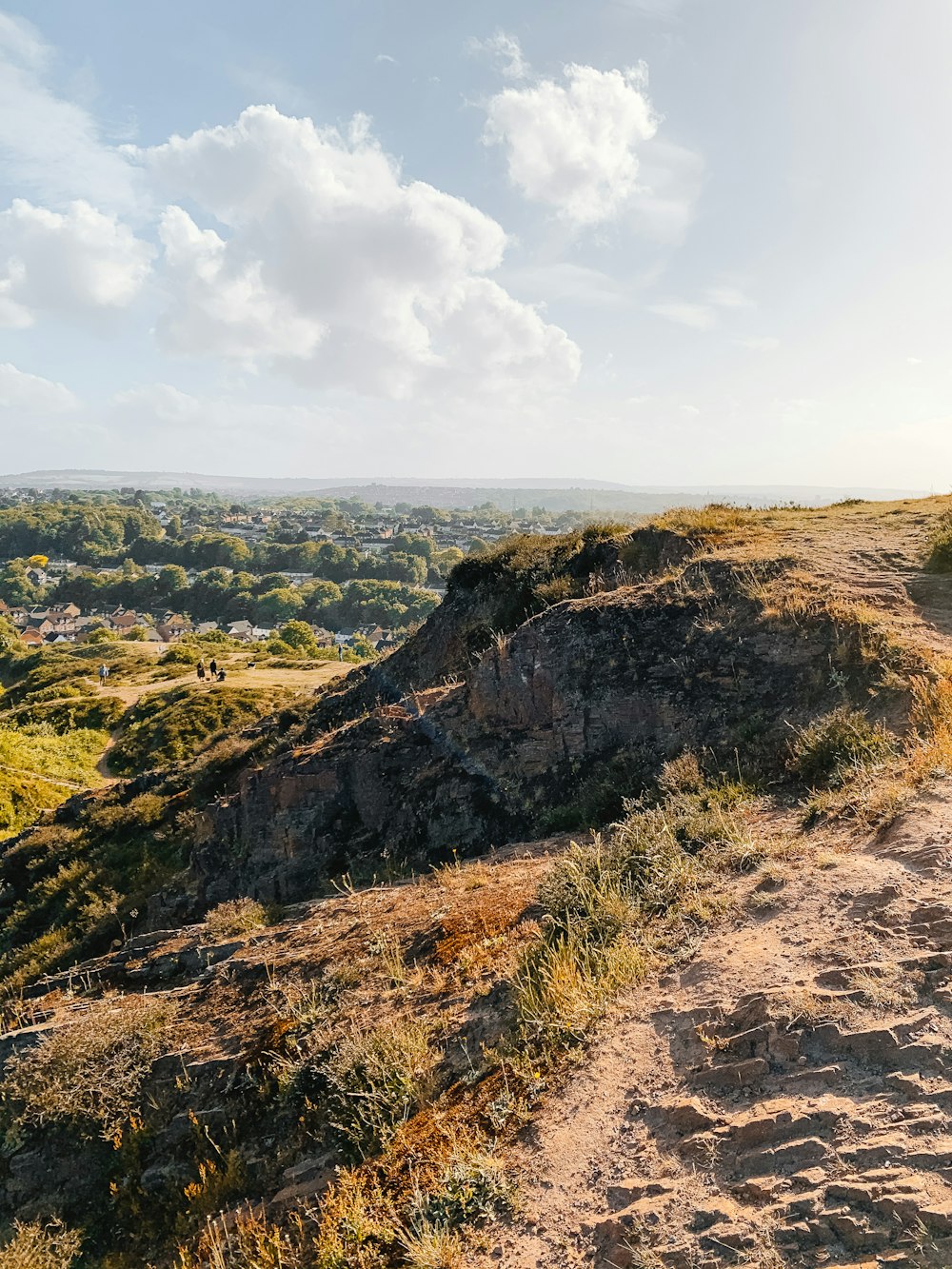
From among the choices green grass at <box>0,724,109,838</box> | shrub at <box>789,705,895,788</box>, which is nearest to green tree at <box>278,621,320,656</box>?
green grass at <box>0,724,109,838</box>

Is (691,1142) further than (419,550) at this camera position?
No

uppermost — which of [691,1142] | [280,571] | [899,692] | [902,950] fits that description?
[899,692]

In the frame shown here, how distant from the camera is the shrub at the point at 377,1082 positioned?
420cm

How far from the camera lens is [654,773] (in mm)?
8109

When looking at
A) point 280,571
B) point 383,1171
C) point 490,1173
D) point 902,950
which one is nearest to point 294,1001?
point 383,1171

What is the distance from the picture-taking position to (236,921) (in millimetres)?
8078

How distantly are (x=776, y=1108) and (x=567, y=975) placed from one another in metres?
1.38

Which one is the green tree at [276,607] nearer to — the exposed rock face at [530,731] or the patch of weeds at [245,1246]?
the exposed rock face at [530,731]

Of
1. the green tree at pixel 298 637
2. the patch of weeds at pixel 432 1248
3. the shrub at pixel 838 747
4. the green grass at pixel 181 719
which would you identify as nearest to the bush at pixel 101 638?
the green tree at pixel 298 637

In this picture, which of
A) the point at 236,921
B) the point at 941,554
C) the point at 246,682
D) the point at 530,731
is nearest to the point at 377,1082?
the point at 236,921

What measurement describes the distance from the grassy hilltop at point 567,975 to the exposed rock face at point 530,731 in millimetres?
52

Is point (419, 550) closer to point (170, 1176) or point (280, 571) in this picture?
point (280, 571)

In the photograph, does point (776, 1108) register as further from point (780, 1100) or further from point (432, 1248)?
point (432, 1248)

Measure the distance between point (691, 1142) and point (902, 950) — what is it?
1663 mm
